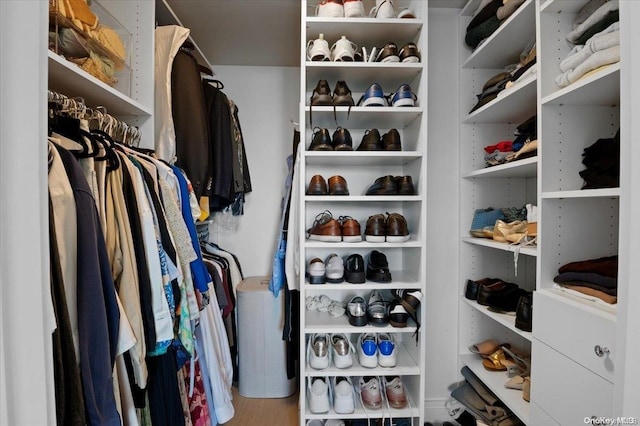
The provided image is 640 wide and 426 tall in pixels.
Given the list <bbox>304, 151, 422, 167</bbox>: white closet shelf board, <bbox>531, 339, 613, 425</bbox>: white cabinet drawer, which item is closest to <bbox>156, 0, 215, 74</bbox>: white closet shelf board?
<bbox>304, 151, 422, 167</bbox>: white closet shelf board

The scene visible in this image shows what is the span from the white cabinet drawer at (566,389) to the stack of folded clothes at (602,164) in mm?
494

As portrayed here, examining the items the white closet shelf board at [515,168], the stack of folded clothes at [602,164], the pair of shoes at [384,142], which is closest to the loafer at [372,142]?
the pair of shoes at [384,142]

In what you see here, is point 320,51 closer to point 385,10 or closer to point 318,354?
point 385,10

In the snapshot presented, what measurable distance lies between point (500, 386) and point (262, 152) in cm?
173

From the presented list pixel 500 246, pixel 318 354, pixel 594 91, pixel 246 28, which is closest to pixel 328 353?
pixel 318 354

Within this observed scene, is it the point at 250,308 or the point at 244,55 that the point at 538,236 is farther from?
the point at 244,55

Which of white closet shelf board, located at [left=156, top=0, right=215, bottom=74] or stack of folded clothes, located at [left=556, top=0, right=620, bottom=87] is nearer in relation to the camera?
stack of folded clothes, located at [left=556, top=0, right=620, bottom=87]

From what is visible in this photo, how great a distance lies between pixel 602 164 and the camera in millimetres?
920

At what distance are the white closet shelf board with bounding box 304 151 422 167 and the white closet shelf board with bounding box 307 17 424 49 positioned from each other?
52cm

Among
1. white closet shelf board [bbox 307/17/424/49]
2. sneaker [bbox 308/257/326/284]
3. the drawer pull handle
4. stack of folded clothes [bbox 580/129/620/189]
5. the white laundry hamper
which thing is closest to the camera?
the drawer pull handle

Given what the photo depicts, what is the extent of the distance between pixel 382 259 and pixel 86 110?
1.23 m

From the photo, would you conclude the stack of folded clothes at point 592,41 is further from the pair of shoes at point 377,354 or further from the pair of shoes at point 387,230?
the pair of shoes at point 377,354

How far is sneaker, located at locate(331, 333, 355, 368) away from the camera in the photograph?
54.4 inches

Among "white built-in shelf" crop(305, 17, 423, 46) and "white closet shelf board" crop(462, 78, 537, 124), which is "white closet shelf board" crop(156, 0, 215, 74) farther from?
"white closet shelf board" crop(462, 78, 537, 124)
